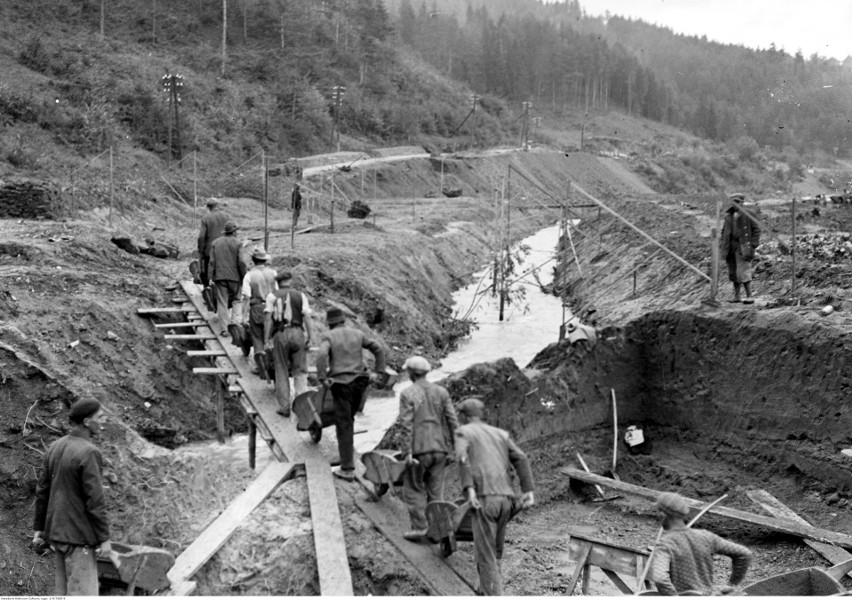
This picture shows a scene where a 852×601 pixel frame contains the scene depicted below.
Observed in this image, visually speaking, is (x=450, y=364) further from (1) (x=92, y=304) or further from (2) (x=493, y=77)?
(2) (x=493, y=77)

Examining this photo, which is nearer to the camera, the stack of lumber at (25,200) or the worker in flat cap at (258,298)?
the worker in flat cap at (258,298)

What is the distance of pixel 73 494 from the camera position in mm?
6422

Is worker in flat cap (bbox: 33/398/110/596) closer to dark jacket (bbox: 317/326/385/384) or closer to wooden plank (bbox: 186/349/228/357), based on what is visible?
dark jacket (bbox: 317/326/385/384)

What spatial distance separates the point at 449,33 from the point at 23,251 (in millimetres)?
120285

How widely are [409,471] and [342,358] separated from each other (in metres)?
1.52

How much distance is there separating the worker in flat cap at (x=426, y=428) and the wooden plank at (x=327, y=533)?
0.77 meters

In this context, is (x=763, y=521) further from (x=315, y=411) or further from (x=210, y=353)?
(x=210, y=353)

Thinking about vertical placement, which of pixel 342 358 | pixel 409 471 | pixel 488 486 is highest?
pixel 342 358

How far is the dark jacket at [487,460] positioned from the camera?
732 centimetres

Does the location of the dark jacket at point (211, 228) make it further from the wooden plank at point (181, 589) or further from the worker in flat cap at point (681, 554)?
the worker in flat cap at point (681, 554)

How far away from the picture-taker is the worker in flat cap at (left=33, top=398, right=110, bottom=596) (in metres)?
6.37

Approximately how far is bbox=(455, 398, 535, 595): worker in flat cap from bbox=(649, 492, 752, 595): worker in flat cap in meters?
1.36

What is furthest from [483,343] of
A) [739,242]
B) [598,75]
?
[598,75]

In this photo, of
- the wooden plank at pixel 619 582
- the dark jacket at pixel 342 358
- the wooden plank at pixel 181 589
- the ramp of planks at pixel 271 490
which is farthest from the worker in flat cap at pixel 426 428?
the wooden plank at pixel 181 589
